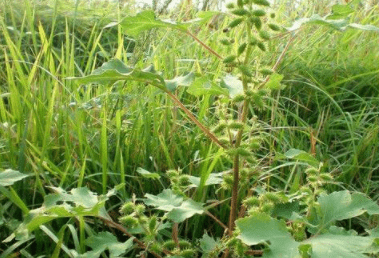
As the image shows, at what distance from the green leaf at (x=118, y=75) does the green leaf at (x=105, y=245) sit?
0.34 meters

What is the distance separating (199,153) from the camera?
6.66ft

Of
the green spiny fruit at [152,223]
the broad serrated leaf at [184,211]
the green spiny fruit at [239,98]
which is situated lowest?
the green spiny fruit at [152,223]

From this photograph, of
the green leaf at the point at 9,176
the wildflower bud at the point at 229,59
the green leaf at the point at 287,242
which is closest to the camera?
the green leaf at the point at 287,242

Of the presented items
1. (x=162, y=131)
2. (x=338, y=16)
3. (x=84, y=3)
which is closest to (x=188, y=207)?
(x=338, y=16)

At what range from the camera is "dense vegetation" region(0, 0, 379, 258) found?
1.29 m

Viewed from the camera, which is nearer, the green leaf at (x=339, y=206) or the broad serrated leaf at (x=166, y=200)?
the green leaf at (x=339, y=206)

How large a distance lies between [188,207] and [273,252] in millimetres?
289

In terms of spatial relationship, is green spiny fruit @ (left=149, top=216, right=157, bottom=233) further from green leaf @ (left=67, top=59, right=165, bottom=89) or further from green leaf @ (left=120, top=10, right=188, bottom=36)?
green leaf @ (left=120, top=10, right=188, bottom=36)

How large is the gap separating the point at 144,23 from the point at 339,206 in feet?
1.86

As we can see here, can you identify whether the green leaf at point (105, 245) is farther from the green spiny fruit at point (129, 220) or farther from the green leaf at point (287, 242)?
the green leaf at point (287, 242)

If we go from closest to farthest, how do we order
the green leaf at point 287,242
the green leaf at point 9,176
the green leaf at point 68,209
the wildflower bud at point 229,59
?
the green leaf at point 287,242 → the green leaf at point 68,209 → the wildflower bud at point 229,59 → the green leaf at point 9,176

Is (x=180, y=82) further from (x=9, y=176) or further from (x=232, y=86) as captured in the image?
(x=9, y=176)

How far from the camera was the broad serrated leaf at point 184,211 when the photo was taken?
127 centimetres

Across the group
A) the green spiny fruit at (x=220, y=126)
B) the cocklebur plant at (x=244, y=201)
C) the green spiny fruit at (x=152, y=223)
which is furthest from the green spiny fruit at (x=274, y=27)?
the green spiny fruit at (x=152, y=223)
